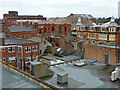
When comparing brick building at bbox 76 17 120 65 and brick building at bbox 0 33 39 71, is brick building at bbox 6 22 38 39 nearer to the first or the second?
brick building at bbox 76 17 120 65

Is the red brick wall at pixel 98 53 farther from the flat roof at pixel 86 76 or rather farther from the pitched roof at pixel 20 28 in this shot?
the pitched roof at pixel 20 28

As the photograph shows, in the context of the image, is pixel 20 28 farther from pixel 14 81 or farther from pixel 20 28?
pixel 14 81

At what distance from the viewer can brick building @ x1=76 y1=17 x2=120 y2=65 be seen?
1043 inches

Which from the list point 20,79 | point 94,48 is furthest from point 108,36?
point 20,79

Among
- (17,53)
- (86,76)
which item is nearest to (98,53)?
(86,76)

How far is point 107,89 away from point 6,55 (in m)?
25.3

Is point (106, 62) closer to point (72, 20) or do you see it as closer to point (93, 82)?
point (93, 82)

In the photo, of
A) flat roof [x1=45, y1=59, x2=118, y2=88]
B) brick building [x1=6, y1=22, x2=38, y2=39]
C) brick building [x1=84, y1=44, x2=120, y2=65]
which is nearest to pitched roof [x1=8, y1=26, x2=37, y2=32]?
brick building [x1=6, y1=22, x2=38, y2=39]

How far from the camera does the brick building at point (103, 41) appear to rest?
26.5m

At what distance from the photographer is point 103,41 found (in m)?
51.4

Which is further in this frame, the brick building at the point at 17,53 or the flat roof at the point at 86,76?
the brick building at the point at 17,53

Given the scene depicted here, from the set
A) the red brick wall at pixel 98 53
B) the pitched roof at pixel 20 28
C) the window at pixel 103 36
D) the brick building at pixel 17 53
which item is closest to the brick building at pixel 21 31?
the pitched roof at pixel 20 28

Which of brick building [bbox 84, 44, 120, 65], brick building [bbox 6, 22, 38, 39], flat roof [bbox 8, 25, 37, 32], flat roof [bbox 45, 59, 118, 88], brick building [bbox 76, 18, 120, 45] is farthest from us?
flat roof [bbox 8, 25, 37, 32]

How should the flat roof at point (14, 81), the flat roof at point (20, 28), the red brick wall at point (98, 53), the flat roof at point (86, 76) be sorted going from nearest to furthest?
the flat roof at point (14, 81)
the flat roof at point (86, 76)
the red brick wall at point (98, 53)
the flat roof at point (20, 28)
